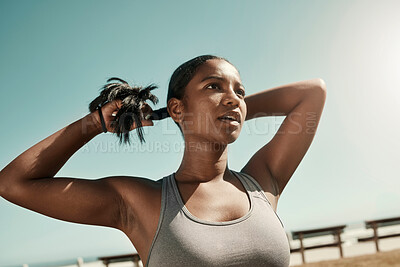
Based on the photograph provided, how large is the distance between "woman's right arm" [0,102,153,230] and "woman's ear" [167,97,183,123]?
0.41 m

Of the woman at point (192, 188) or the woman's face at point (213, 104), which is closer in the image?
the woman at point (192, 188)

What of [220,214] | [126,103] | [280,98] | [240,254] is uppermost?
[126,103]

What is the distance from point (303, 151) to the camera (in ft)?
6.23

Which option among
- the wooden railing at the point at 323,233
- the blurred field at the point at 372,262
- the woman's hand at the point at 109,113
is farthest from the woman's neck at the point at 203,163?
the wooden railing at the point at 323,233

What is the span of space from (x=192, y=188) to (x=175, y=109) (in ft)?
1.43

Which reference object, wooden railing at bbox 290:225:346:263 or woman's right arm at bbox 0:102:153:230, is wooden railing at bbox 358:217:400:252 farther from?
woman's right arm at bbox 0:102:153:230

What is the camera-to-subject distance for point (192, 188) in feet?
5.04

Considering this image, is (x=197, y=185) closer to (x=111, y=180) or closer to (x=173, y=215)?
(x=173, y=215)

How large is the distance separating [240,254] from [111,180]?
0.62m

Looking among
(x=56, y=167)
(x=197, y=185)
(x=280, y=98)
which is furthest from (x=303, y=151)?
(x=56, y=167)

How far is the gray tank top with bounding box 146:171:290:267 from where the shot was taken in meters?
1.27

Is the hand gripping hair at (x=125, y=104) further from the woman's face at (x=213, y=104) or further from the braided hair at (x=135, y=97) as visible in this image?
the woman's face at (x=213, y=104)

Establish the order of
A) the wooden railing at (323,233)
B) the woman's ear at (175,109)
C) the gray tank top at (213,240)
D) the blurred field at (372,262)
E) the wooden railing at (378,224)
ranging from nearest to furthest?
the gray tank top at (213,240), the woman's ear at (175,109), the blurred field at (372,262), the wooden railing at (323,233), the wooden railing at (378,224)

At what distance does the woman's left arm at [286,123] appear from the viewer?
182 cm
